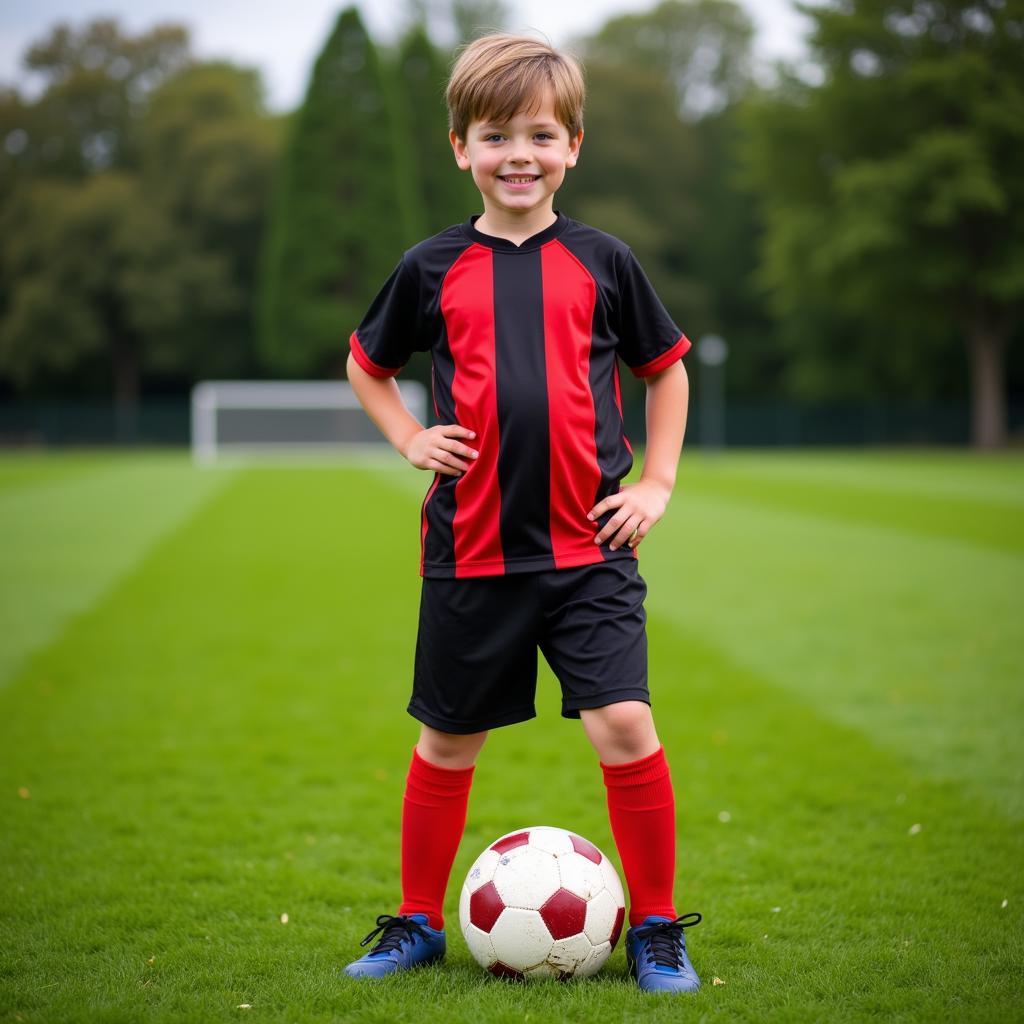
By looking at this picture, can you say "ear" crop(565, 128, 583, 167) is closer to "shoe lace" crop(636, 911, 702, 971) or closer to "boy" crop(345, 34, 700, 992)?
Result: "boy" crop(345, 34, 700, 992)

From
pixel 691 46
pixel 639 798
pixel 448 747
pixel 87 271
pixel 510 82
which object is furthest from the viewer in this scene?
pixel 691 46

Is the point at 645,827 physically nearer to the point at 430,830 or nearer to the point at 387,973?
the point at 430,830

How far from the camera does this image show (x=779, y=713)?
18.7 feet

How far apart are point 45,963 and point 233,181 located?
145 feet

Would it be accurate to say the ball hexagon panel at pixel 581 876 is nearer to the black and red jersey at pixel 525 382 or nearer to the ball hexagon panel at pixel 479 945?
the ball hexagon panel at pixel 479 945

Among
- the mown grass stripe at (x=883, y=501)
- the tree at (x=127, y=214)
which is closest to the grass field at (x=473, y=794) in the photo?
the mown grass stripe at (x=883, y=501)

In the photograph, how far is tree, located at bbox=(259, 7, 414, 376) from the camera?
4056 centimetres

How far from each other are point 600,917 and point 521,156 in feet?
5.71

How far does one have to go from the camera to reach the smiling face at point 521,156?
2.80 meters

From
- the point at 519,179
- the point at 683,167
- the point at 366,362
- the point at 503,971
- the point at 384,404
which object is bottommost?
the point at 503,971

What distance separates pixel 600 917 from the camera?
2881mm

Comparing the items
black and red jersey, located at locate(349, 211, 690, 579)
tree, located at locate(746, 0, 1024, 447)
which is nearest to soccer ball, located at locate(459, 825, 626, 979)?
black and red jersey, located at locate(349, 211, 690, 579)

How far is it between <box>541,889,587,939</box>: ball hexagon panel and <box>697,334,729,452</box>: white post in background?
1464 inches

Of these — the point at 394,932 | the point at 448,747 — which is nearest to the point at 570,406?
the point at 448,747
